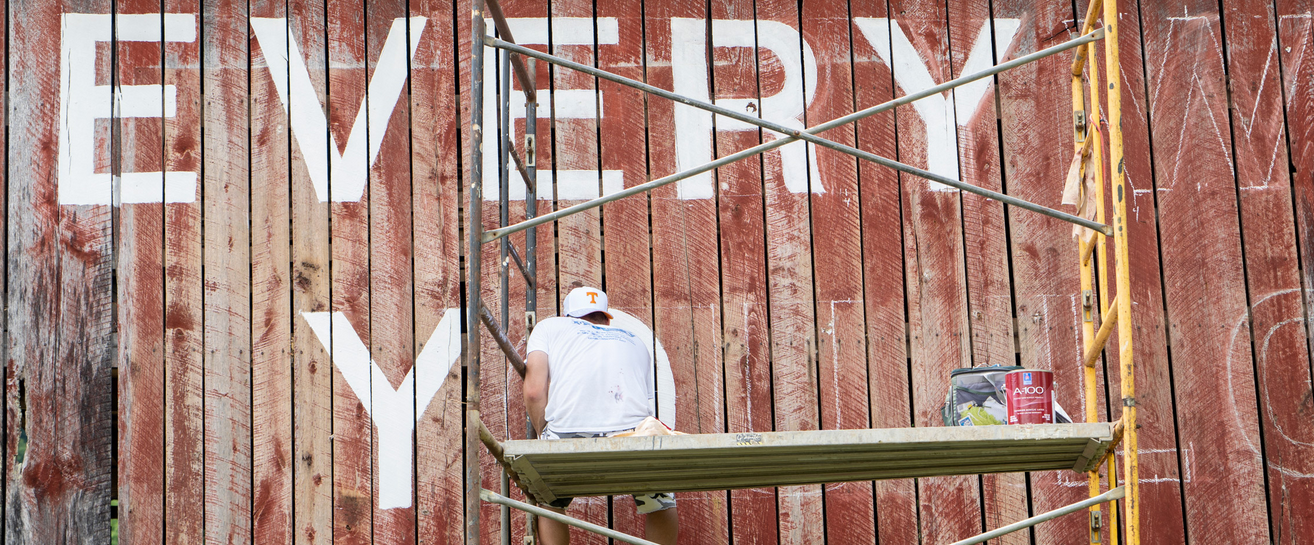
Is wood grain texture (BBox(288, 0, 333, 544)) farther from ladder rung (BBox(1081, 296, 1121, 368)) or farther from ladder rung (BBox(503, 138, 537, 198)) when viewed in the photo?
ladder rung (BBox(1081, 296, 1121, 368))

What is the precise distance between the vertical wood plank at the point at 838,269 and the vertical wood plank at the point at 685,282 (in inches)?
18.8

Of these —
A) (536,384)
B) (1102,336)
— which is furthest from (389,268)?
(1102,336)

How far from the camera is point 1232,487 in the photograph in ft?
17.6

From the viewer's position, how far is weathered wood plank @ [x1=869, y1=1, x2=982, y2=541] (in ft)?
17.7

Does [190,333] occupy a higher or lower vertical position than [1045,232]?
lower

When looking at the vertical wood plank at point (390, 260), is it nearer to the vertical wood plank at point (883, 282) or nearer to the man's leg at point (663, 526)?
the man's leg at point (663, 526)

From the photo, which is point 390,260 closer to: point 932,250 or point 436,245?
point 436,245

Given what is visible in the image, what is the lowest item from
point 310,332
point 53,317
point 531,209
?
point 310,332

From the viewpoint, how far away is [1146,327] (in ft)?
18.1

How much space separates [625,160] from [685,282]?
25.1 inches

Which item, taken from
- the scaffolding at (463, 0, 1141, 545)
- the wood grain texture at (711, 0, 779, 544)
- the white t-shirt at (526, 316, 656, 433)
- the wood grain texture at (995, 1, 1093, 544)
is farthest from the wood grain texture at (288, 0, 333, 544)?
the wood grain texture at (995, 1, 1093, 544)

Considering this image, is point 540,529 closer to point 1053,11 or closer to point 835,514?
point 835,514

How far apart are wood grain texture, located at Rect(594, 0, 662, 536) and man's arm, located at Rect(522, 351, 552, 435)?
2.14ft

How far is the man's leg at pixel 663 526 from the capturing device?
5.09 meters
